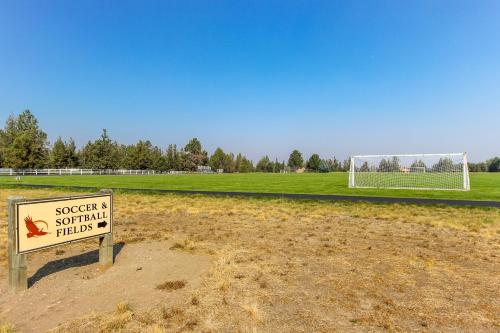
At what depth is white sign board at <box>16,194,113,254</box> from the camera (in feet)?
17.0

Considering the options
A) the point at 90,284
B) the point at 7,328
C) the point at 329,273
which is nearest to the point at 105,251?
the point at 90,284

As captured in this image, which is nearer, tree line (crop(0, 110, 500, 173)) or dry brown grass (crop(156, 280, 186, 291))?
dry brown grass (crop(156, 280, 186, 291))

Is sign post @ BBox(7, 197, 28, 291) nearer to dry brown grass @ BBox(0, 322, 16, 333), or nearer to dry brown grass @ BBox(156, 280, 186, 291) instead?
dry brown grass @ BBox(0, 322, 16, 333)

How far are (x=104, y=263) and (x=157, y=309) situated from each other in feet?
8.37

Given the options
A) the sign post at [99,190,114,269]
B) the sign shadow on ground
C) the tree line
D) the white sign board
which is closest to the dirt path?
the sign shadow on ground

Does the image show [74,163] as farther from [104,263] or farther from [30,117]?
[104,263]

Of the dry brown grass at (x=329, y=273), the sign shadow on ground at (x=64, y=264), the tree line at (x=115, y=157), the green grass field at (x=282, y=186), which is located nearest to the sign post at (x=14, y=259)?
the sign shadow on ground at (x=64, y=264)

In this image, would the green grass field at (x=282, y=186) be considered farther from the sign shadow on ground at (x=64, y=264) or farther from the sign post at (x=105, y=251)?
the sign post at (x=105, y=251)

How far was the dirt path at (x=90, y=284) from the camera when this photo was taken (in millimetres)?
4445

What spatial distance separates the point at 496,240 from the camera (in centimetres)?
870

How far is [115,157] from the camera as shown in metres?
81.1

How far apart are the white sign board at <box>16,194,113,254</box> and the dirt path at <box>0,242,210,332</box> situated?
0.72 meters

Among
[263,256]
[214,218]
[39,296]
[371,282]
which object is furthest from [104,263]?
[214,218]

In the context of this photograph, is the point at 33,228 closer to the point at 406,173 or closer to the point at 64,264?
the point at 64,264
